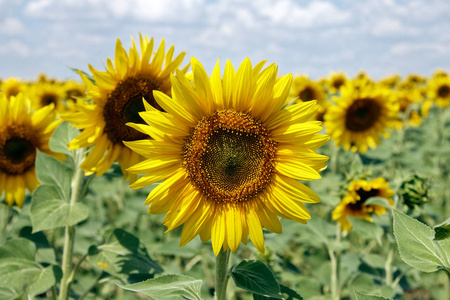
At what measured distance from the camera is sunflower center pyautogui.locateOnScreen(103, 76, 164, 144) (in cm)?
243

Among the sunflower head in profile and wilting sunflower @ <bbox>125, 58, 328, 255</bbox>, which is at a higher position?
the sunflower head in profile

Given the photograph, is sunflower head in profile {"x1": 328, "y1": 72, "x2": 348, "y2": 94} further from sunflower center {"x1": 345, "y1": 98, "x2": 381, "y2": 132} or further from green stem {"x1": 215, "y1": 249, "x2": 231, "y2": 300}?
green stem {"x1": 215, "y1": 249, "x2": 231, "y2": 300}

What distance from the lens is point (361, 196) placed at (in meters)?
3.32

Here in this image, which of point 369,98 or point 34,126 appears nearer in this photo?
point 34,126

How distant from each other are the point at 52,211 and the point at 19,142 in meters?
0.97

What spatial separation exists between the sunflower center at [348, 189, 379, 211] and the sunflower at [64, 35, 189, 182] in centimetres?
177

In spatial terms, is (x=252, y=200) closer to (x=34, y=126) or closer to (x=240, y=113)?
(x=240, y=113)

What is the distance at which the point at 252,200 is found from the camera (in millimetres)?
1881

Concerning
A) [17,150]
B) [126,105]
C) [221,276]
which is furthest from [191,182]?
[17,150]

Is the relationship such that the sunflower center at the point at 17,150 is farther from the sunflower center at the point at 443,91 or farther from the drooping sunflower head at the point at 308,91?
the sunflower center at the point at 443,91

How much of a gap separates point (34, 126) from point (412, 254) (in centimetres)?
263

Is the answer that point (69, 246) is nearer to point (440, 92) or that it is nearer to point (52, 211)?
point (52, 211)

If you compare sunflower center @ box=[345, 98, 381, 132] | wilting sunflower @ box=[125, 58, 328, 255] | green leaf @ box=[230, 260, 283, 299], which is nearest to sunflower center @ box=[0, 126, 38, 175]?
wilting sunflower @ box=[125, 58, 328, 255]

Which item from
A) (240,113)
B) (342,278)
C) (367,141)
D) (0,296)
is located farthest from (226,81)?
(367,141)
